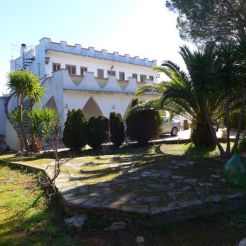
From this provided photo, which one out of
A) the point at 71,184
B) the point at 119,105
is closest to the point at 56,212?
the point at 71,184

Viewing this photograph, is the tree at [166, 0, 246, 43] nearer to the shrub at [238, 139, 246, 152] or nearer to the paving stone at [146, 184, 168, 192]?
the shrub at [238, 139, 246, 152]

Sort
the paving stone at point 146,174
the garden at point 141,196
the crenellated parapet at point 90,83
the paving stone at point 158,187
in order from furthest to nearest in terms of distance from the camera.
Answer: the crenellated parapet at point 90,83, the paving stone at point 146,174, the paving stone at point 158,187, the garden at point 141,196

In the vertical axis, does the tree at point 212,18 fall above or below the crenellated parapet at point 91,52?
below

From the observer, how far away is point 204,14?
51.3 ft

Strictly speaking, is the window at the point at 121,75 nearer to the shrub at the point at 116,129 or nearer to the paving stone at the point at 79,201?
the shrub at the point at 116,129

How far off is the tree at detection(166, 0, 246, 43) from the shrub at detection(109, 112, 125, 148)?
565cm

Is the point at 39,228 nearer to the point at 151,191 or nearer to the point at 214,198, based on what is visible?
the point at 151,191

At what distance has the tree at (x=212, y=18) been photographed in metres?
15.0

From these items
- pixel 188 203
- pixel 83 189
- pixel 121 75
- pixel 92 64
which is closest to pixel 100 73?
pixel 92 64

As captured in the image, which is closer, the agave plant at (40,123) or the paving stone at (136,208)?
the paving stone at (136,208)

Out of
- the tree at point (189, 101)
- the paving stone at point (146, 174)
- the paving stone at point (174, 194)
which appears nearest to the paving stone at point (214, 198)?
the paving stone at point (174, 194)

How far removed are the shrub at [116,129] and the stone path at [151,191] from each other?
7.01 meters

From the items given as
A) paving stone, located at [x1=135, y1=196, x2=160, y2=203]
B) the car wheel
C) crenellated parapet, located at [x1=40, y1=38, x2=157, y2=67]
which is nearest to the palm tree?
paving stone, located at [x1=135, y1=196, x2=160, y2=203]

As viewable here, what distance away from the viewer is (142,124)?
605 inches
